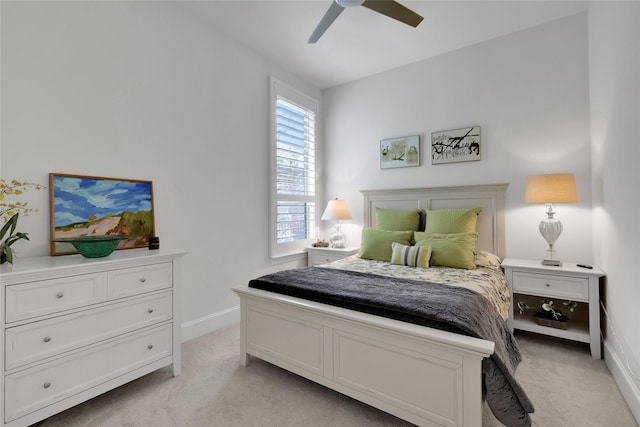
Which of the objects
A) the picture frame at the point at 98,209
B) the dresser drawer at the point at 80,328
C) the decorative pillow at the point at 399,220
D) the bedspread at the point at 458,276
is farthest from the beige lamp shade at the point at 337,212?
the dresser drawer at the point at 80,328

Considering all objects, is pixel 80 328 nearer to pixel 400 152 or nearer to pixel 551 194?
pixel 400 152

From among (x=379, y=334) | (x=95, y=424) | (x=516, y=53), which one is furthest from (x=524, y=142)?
(x=95, y=424)

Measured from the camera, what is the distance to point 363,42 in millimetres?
3066

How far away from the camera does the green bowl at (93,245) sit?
5.61 feet

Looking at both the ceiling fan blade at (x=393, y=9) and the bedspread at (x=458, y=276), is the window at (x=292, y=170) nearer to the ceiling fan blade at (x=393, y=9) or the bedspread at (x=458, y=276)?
the bedspread at (x=458, y=276)

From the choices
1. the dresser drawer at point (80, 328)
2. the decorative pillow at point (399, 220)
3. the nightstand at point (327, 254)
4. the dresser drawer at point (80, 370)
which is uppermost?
→ the decorative pillow at point (399, 220)

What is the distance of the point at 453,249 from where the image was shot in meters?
2.56

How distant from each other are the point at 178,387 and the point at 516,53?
161 inches

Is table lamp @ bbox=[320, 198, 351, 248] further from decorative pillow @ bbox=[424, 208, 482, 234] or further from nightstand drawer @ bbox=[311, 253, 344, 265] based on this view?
decorative pillow @ bbox=[424, 208, 482, 234]

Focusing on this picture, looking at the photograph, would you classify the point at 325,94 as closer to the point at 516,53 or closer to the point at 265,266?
the point at 516,53

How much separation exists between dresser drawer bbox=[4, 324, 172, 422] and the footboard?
0.66 m

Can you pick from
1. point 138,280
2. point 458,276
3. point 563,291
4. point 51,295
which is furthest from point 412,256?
point 51,295

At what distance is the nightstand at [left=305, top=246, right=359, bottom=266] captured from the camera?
11.7ft

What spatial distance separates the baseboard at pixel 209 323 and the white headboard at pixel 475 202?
2.18 meters
